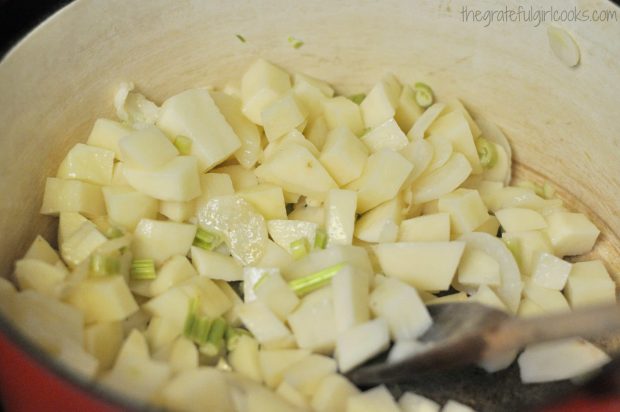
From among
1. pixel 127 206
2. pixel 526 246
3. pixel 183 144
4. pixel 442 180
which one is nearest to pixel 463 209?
pixel 442 180

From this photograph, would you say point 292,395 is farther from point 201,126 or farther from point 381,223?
point 201,126

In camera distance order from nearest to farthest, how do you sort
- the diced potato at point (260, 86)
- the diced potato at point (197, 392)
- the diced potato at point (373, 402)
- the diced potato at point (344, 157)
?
1. the diced potato at point (197, 392)
2. the diced potato at point (373, 402)
3. the diced potato at point (344, 157)
4. the diced potato at point (260, 86)

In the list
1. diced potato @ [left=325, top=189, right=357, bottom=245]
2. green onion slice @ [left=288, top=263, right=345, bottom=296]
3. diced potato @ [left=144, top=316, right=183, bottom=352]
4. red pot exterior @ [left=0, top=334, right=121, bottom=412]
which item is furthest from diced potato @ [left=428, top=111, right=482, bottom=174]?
red pot exterior @ [left=0, top=334, right=121, bottom=412]

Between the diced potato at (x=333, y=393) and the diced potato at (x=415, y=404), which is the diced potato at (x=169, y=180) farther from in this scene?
the diced potato at (x=415, y=404)

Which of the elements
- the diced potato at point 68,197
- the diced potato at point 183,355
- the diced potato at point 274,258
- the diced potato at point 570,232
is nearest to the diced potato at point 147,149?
the diced potato at point 68,197

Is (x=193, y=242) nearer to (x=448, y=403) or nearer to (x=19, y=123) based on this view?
(x=19, y=123)
